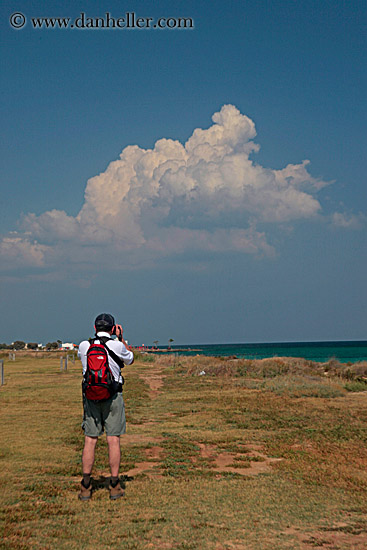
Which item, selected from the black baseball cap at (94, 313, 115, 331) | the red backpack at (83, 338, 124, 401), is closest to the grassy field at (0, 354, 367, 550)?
the red backpack at (83, 338, 124, 401)

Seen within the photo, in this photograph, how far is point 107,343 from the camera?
6727 mm

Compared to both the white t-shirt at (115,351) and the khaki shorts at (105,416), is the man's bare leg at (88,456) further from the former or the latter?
the white t-shirt at (115,351)

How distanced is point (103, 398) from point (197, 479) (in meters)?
2.15

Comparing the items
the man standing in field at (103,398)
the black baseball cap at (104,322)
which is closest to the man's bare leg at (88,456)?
the man standing in field at (103,398)

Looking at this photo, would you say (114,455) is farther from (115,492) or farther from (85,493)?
(85,493)

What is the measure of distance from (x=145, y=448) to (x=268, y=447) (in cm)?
228

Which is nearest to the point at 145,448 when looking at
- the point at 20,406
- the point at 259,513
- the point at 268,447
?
the point at 268,447

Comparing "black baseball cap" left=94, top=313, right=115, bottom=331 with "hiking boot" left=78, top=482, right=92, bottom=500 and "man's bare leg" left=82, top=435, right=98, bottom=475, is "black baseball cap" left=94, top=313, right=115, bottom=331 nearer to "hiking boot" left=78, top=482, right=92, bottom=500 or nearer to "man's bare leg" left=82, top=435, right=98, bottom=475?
"man's bare leg" left=82, top=435, right=98, bottom=475

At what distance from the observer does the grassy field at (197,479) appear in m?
5.19

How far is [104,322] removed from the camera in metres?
6.93

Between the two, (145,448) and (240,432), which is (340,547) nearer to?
(145,448)

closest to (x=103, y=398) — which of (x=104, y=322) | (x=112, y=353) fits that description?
(x=112, y=353)

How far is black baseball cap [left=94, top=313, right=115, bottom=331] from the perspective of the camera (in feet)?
22.6

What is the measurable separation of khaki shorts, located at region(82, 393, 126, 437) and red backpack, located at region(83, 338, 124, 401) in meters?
0.18
